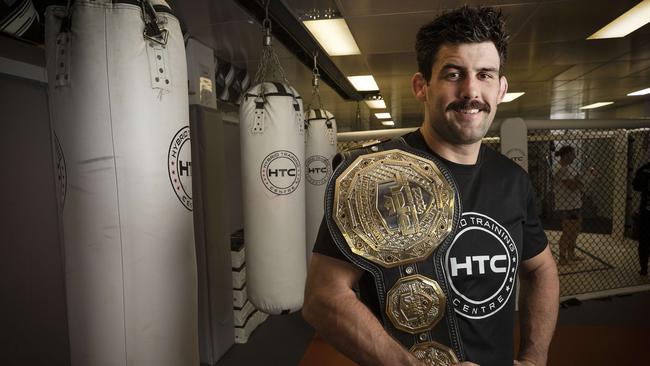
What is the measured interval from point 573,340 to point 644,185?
2.13m

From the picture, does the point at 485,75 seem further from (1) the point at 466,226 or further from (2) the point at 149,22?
(2) the point at 149,22

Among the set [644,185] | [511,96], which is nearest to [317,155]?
[644,185]

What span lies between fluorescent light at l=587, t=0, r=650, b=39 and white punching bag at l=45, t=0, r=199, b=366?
343 centimetres

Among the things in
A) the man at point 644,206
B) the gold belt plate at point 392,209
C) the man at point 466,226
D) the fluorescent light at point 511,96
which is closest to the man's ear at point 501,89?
the man at point 466,226

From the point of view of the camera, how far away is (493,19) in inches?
37.2

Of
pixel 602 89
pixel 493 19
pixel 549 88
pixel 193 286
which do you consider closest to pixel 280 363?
pixel 193 286

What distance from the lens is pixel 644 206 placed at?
12.4ft

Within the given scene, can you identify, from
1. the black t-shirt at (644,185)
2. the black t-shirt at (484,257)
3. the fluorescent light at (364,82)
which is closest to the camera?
the black t-shirt at (484,257)

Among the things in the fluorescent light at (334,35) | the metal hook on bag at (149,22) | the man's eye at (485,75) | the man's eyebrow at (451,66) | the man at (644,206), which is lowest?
the man at (644,206)

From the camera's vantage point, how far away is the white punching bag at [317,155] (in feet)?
9.43

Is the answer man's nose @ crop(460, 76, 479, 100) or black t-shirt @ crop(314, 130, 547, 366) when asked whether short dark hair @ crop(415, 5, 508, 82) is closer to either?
man's nose @ crop(460, 76, 479, 100)

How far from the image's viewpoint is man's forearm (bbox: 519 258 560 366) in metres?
1.08

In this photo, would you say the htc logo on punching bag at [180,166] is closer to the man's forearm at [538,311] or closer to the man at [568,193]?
the man's forearm at [538,311]

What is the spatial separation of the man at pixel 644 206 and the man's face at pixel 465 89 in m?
3.88
